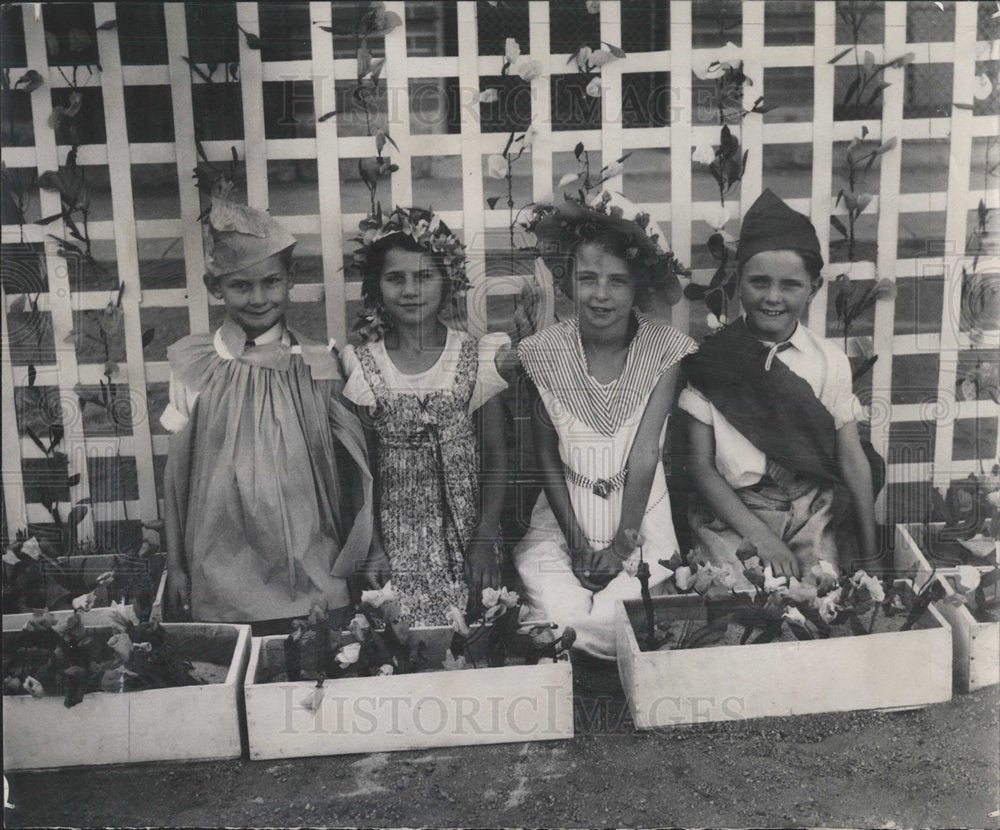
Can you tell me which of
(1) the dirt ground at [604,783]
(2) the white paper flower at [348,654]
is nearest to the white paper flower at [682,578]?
(1) the dirt ground at [604,783]

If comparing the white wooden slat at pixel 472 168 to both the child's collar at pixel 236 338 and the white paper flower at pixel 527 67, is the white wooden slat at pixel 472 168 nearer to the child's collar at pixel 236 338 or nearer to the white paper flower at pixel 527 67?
the white paper flower at pixel 527 67

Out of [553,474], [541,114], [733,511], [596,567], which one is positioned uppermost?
[541,114]

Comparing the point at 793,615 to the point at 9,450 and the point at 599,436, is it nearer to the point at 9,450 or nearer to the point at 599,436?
the point at 599,436

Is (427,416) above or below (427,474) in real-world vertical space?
above

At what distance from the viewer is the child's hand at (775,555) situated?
2.80m

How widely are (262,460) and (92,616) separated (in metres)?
0.62

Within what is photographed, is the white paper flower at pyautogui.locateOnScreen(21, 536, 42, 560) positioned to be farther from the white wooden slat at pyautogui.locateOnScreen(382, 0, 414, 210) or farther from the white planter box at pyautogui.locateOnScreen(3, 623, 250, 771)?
the white wooden slat at pyautogui.locateOnScreen(382, 0, 414, 210)

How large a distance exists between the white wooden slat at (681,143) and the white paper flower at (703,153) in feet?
0.05

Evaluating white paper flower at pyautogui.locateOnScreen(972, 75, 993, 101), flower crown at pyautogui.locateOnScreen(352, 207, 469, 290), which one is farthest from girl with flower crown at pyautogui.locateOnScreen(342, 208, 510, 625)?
white paper flower at pyautogui.locateOnScreen(972, 75, 993, 101)

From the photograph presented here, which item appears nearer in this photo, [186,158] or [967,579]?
[186,158]

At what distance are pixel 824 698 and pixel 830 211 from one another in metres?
1.27

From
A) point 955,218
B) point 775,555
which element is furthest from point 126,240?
point 955,218

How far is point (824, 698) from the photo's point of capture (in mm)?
2756

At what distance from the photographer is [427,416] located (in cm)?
276
